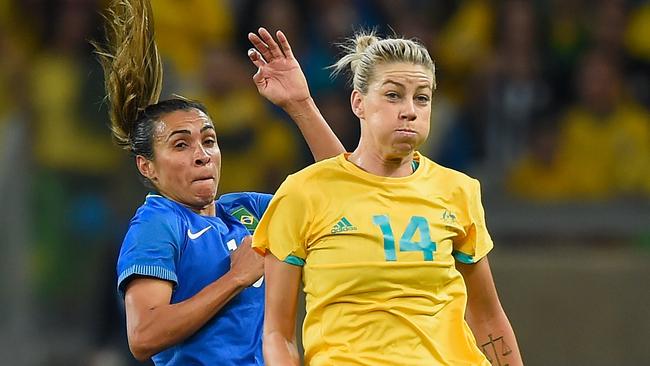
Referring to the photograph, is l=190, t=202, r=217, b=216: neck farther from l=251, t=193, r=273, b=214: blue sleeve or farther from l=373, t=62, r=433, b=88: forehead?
l=373, t=62, r=433, b=88: forehead

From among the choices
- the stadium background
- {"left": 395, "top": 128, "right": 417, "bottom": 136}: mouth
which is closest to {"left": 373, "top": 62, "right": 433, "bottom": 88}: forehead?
{"left": 395, "top": 128, "right": 417, "bottom": 136}: mouth

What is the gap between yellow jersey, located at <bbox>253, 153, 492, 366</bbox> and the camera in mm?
3861

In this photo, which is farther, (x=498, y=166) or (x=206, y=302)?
(x=498, y=166)

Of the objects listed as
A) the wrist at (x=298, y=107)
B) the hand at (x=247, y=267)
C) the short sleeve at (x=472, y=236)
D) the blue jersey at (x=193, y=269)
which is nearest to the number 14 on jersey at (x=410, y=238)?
the short sleeve at (x=472, y=236)

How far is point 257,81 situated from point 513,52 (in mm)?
4684

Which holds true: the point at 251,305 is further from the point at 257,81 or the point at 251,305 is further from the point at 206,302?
the point at 257,81

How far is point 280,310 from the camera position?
4035 millimetres

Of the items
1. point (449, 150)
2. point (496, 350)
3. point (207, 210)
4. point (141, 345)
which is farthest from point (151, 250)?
point (449, 150)

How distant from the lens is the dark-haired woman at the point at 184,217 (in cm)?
435

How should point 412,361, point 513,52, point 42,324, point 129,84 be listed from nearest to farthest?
point 412,361 → point 129,84 → point 42,324 → point 513,52

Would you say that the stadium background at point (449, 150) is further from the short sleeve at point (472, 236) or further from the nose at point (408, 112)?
the nose at point (408, 112)

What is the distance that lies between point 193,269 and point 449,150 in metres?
4.71

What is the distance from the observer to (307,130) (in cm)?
488

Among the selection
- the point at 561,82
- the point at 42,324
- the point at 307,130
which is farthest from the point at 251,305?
the point at 561,82
